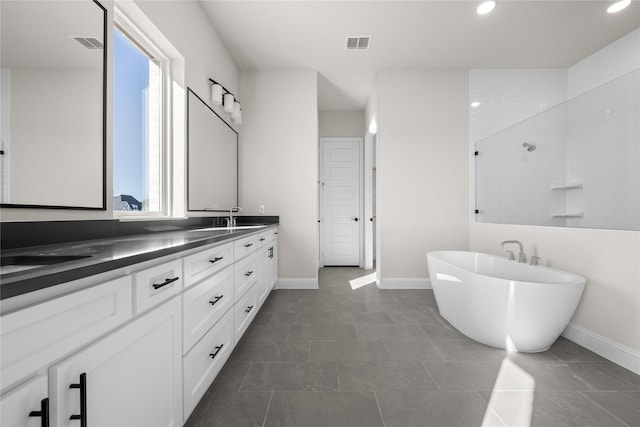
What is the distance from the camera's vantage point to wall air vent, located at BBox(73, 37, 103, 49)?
1256mm

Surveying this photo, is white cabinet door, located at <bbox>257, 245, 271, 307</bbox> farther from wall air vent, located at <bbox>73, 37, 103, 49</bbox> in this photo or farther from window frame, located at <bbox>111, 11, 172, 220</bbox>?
wall air vent, located at <bbox>73, 37, 103, 49</bbox>

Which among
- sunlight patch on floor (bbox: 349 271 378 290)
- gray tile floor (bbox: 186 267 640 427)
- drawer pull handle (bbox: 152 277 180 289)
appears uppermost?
drawer pull handle (bbox: 152 277 180 289)

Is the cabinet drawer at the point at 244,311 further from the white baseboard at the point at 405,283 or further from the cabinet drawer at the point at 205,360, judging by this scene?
the white baseboard at the point at 405,283

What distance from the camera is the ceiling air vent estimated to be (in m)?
2.90

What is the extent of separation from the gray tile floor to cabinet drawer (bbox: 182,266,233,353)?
416 millimetres

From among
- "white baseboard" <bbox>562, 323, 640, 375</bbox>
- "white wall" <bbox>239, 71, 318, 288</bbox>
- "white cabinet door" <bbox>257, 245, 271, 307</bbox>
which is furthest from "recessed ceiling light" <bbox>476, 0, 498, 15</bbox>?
"white cabinet door" <bbox>257, 245, 271, 307</bbox>

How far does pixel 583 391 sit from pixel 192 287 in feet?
7.07

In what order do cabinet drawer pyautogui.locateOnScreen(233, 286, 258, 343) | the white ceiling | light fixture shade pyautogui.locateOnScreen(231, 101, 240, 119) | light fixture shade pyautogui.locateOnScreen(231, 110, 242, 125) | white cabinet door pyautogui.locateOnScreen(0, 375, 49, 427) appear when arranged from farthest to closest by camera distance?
light fixture shade pyautogui.locateOnScreen(231, 110, 242, 125)
light fixture shade pyautogui.locateOnScreen(231, 101, 240, 119)
the white ceiling
cabinet drawer pyautogui.locateOnScreen(233, 286, 258, 343)
white cabinet door pyautogui.locateOnScreen(0, 375, 49, 427)

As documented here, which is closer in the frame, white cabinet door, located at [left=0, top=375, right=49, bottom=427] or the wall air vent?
white cabinet door, located at [left=0, top=375, right=49, bottom=427]

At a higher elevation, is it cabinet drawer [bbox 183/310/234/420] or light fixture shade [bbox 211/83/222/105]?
light fixture shade [bbox 211/83/222/105]

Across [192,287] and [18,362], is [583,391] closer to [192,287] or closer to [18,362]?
[192,287]

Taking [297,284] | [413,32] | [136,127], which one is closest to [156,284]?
[136,127]

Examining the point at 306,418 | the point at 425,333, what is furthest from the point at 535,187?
the point at 306,418

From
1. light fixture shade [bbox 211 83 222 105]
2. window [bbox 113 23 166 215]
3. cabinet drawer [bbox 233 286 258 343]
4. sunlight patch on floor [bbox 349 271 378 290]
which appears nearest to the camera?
window [bbox 113 23 166 215]
